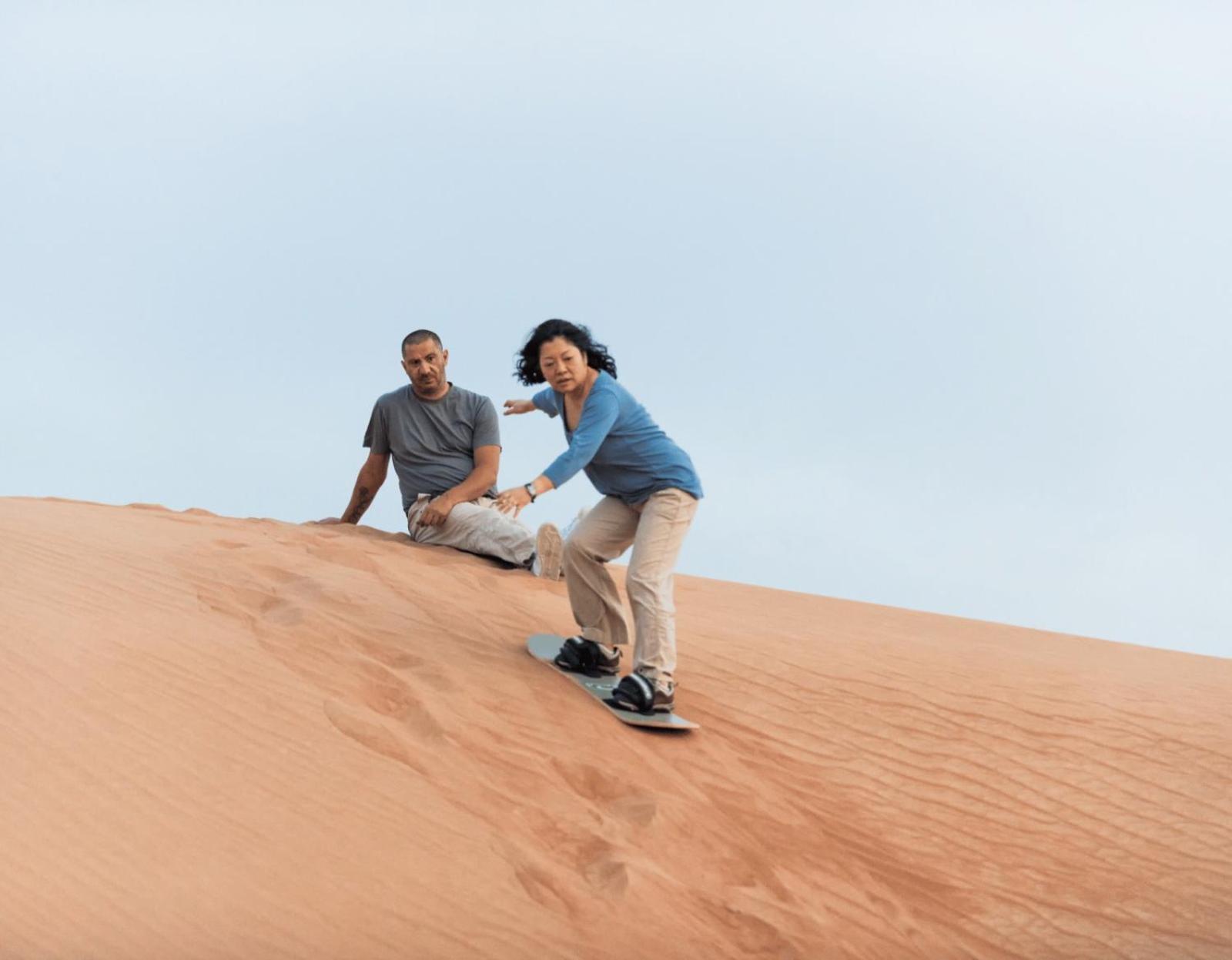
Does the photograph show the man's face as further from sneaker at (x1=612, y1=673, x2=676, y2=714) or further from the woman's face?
sneaker at (x1=612, y1=673, x2=676, y2=714)

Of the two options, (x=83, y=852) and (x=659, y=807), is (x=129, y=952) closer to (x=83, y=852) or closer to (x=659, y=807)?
(x=83, y=852)

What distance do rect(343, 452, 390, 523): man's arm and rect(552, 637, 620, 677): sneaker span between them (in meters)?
3.33

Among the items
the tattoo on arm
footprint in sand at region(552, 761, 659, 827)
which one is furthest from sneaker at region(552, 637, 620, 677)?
the tattoo on arm

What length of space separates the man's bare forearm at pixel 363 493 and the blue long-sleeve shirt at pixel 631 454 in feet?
11.5

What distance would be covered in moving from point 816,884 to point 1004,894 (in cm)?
94

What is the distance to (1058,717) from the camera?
22.2ft

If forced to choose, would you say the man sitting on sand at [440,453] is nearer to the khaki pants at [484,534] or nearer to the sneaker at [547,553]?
the khaki pants at [484,534]

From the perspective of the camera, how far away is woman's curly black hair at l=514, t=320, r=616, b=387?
603cm

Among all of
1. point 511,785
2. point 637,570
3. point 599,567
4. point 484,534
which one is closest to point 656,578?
point 637,570

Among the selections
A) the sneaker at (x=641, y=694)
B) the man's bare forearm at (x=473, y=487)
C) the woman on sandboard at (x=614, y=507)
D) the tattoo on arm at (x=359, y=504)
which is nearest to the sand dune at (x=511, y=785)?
the sneaker at (x=641, y=694)

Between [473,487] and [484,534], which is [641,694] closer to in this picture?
[484,534]

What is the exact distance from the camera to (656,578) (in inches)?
227

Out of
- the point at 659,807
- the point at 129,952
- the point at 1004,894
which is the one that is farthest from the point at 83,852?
the point at 1004,894

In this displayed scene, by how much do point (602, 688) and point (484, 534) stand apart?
269cm
